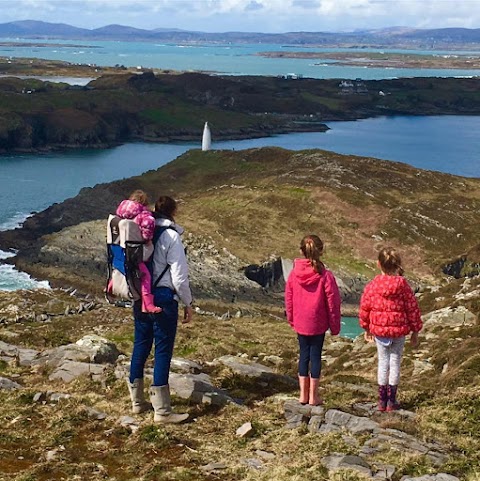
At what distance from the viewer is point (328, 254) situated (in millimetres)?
55062

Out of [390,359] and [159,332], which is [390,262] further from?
[159,332]

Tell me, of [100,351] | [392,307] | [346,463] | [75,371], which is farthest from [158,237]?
[100,351]

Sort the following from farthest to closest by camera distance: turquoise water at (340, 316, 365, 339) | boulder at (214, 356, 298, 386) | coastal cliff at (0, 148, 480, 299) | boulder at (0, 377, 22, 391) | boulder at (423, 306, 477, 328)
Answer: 1. coastal cliff at (0, 148, 480, 299)
2. turquoise water at (340, 316, 365, 339)
3. boulder at (423, 306, 477, 328)
4. boulder at (214, 356, 298, 386)
5. boulder at (0, 377, 22, 391)

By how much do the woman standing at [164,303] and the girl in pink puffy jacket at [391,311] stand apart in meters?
3.08

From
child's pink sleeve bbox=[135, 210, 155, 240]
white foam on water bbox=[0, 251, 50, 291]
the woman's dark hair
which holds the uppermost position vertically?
the woman's dark hair

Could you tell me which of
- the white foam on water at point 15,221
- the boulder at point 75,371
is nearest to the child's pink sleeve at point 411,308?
the boulder at point 75,371

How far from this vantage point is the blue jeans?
10.4 m

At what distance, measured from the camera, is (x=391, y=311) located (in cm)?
1077

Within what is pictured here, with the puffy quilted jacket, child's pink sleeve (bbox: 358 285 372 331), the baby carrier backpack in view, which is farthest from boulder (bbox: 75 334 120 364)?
the puffy quilted jacket

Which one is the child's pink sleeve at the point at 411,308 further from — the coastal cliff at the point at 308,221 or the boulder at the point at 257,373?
the coastal cliff at the point at 308,221

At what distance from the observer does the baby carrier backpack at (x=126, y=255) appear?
33.0 ft

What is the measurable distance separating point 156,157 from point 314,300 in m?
126

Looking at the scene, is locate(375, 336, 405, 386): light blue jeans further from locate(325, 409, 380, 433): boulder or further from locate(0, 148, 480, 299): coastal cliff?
locate(0, 148, 480, 299): coastal cliff

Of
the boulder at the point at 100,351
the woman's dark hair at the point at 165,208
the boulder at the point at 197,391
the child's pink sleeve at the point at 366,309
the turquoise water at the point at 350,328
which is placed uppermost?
the woman's dark hair at the point at 165,208
